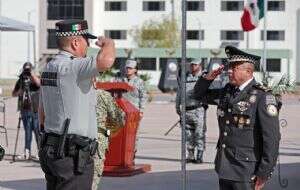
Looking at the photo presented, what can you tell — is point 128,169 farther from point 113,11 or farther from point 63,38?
point 113,11

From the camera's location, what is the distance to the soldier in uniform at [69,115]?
5.58 meters

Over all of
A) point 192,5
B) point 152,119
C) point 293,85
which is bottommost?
point 152,119

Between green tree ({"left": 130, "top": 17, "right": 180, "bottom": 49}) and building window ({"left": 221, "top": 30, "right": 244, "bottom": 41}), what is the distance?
4.45 meters

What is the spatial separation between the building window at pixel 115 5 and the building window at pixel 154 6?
2098mm

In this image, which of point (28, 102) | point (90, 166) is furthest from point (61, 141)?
point (28, 102)

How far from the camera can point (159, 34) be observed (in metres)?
79.4

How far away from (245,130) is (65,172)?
4.36ft

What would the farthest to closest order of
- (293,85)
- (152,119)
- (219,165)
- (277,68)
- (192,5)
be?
(192,5) < (277,68) < (152,119) < (293,85) < (219,165)

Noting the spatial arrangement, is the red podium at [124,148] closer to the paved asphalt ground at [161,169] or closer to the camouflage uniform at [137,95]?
the paved asphalt ground at [161,169]

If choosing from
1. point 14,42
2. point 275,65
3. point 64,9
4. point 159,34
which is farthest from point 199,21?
point 14,42

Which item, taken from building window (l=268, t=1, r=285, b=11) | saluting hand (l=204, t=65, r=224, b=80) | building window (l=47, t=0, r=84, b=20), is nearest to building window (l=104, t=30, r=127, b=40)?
building window (l=47, t=0, r=84, b=20)

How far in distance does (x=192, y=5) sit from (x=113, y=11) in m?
8.26

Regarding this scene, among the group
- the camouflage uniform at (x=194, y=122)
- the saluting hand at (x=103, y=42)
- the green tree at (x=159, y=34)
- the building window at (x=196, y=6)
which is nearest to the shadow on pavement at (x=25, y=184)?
the camouflage uniform at (x=194, y=122)

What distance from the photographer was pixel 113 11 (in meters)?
84.5
